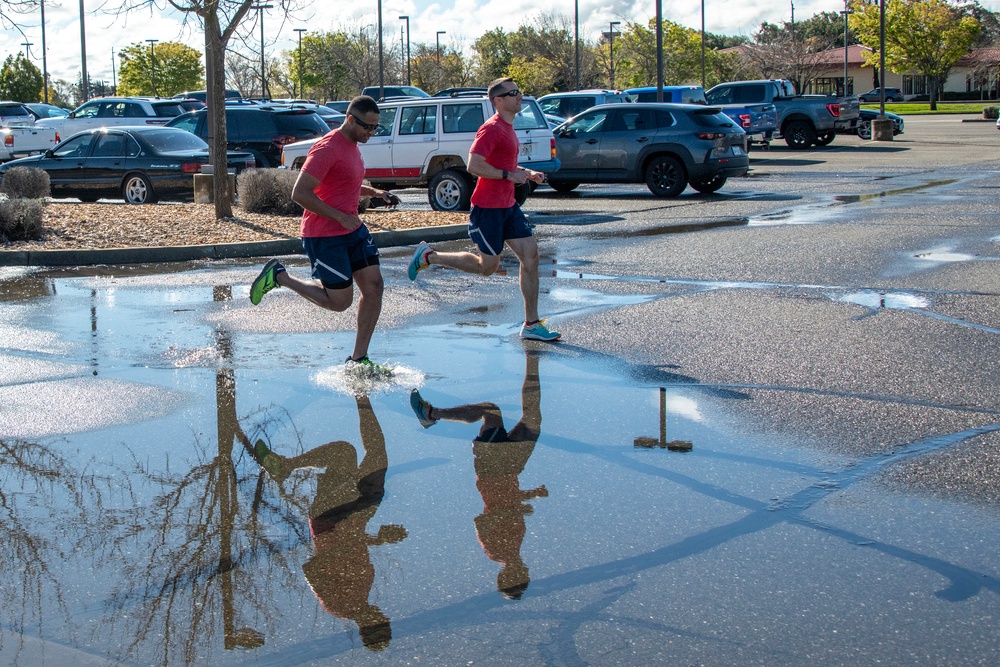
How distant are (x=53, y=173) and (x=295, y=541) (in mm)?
16467

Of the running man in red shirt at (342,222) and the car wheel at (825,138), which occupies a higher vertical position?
the car wheel at (825,138)

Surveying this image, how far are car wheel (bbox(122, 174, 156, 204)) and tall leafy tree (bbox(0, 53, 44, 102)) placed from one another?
63.1 meters

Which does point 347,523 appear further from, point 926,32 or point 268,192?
point 926,32

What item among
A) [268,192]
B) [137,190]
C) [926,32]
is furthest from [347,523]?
[926,32]

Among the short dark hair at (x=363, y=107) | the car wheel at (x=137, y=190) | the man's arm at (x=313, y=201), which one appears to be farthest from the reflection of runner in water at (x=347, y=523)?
the car wheel at (x=137, y=190)

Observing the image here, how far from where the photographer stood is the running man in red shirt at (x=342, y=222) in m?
6.67

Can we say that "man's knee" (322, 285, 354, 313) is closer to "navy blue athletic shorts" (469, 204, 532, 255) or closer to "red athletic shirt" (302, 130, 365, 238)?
"red athletic shirt" (302, 130, 365, 238)

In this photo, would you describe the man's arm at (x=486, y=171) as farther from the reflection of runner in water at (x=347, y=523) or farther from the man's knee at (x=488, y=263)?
the reflection of runner in water at (x=347, y=523)

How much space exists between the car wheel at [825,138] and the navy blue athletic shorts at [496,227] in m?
27.5

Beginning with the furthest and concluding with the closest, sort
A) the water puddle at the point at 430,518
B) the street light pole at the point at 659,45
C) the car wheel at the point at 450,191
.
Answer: the street light pole at the point at 659,45 → the car wheel at the point at 450,191 → the water puddle at the point at 430,518

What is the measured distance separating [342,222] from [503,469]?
2.09 meters

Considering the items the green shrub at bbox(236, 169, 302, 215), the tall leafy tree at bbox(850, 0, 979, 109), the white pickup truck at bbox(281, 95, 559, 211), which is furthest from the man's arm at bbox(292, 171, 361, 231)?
the tall leafy tree at bbox(850, 0, 979, 109)

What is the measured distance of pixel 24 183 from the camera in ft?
56.0

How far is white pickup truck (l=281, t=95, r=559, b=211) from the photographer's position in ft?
57.2
